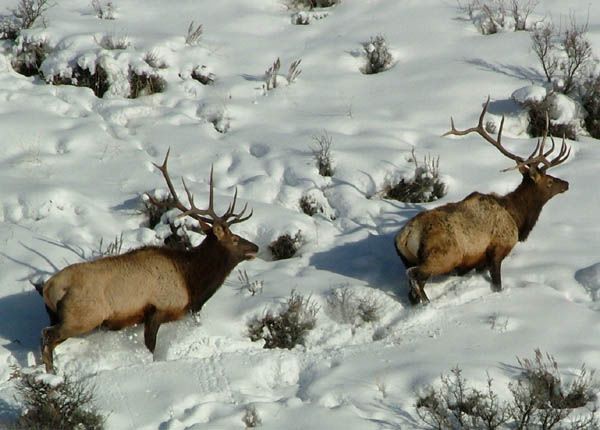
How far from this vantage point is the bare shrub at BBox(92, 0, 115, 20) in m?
15.6

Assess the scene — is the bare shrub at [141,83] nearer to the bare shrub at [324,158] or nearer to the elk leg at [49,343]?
the bare shrub at [324,158]

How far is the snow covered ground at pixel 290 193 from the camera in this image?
911 cm

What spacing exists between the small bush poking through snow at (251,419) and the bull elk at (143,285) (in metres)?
1.46

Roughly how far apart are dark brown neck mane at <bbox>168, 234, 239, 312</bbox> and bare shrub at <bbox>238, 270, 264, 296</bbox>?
27 cm

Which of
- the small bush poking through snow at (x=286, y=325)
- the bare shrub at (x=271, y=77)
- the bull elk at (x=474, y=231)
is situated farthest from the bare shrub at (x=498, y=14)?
the small bush poking through snow at (x=286, y=325)

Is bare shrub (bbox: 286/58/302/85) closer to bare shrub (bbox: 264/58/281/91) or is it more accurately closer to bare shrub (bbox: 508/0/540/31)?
bare shrub (bbox: 264/58/281/91)

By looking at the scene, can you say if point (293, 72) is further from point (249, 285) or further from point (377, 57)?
point (249, 285)

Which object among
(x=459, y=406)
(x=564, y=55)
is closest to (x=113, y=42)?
(x=564, y=55)

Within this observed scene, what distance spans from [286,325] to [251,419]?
5.28 ft

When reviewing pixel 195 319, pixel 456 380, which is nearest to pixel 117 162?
pixel 195 319

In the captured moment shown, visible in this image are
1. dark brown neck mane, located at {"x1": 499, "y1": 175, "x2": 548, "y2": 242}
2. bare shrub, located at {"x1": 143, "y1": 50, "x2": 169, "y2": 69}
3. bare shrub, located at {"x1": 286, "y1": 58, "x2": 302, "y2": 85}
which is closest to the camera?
dark brown neck mane, located at {"x1": 499, "y1": 175, "x2": 548, "y2": 242}

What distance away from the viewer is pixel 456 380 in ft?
28.9

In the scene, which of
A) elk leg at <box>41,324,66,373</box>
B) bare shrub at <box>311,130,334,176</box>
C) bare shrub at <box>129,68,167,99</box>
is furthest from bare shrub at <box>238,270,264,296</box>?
bare shrub at <box>129,68,167,99</box>

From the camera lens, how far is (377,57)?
571 inches
